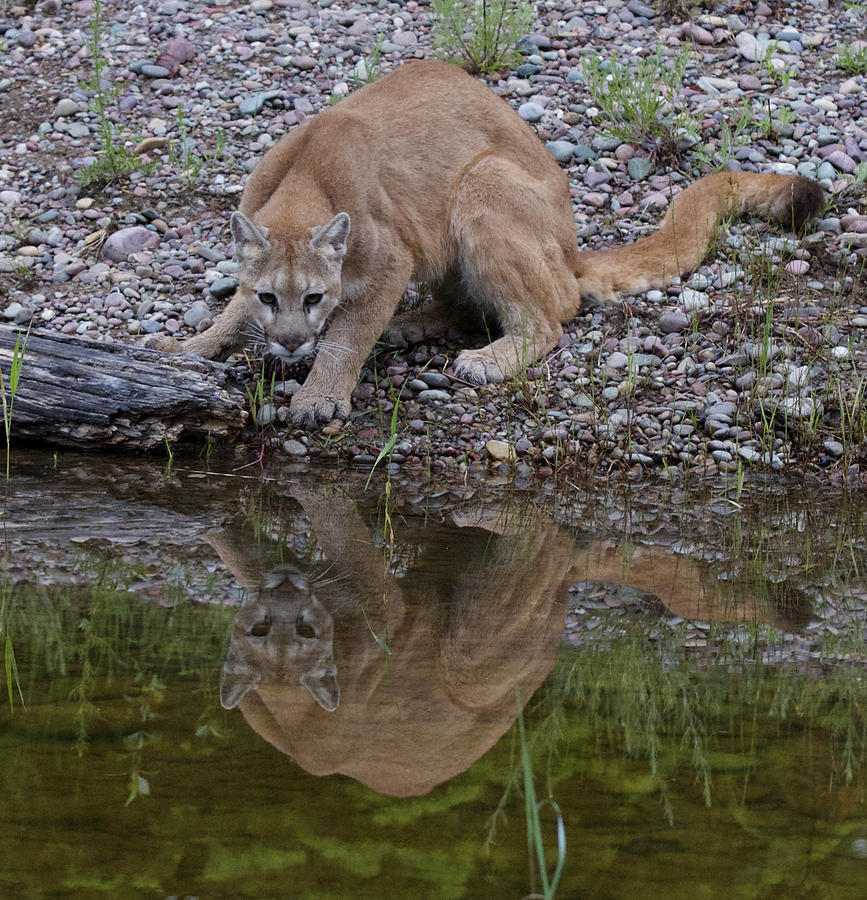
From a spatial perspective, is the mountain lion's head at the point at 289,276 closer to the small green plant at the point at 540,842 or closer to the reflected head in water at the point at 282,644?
the reflected head in water at the point at 282,644

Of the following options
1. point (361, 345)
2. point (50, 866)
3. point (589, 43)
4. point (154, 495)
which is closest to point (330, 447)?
point (361, 345)

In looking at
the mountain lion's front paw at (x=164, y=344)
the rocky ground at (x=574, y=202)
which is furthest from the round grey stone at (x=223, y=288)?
the mountain lion's front paw at (x=164, y=344)

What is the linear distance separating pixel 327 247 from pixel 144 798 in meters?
3.18

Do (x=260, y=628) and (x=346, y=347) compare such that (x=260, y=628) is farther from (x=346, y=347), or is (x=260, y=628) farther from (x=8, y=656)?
(x=346, y=347)

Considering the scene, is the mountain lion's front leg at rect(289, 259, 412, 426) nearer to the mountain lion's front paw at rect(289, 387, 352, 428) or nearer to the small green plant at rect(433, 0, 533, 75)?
the mountain lion's front paw at rect(289, 387, 352, 428)

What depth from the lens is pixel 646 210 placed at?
6.41 m

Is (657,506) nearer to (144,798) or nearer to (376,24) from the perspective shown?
(144,798)

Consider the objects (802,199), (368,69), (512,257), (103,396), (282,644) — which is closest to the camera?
(282,644)

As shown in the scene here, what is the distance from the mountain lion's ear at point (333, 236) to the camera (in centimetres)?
479

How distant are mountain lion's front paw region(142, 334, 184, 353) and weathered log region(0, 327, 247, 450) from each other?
0.52m

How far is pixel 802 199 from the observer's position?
569 centimetres

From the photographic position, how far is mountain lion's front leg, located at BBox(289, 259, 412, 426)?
4.95 m

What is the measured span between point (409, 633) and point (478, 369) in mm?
2500

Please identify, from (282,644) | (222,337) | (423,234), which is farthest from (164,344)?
(282,644)
